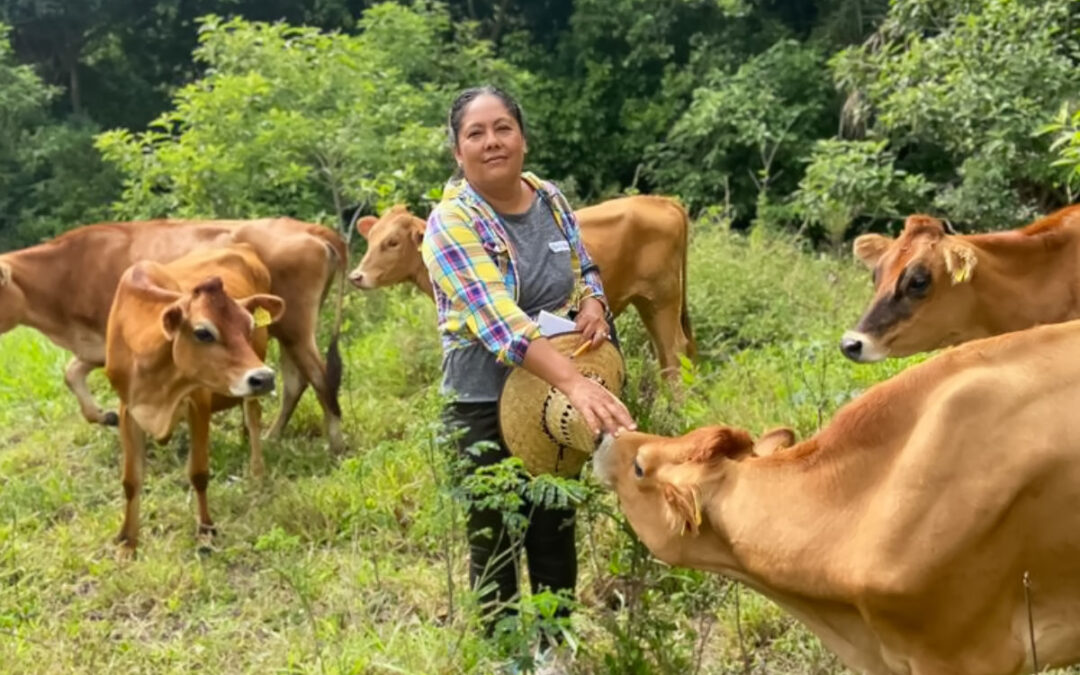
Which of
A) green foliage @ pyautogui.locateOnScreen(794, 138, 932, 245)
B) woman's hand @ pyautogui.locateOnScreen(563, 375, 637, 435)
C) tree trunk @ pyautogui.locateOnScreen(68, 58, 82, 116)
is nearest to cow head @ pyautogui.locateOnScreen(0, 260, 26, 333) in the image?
woman's hand @ pyautogui.locateOnScreen(563, 375, 637, 435)

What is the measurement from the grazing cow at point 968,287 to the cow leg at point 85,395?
176 inches

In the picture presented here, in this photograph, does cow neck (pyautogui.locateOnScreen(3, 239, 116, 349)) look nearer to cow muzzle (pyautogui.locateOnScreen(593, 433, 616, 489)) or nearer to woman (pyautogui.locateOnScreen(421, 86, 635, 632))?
woman (pyautogui.locateOnScreen(421, 86, 635, 632))

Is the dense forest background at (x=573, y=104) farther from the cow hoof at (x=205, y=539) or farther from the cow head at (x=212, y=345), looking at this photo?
the cow hoof at (x=205, y=539)

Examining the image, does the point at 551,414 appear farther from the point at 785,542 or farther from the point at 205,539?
the point at 205,539

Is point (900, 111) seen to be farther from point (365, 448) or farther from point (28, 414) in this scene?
point (28, 414)

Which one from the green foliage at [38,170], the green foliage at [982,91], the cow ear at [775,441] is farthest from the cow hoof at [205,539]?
the green foliage at [38,170]

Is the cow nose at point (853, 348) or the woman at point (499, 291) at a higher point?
the woman at point (499, 291)

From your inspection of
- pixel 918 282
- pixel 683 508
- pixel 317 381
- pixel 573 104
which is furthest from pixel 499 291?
pixel 573 104

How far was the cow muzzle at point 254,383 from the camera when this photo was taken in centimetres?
496

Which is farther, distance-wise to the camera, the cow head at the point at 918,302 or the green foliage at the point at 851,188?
the green foliage at the point at 851,188

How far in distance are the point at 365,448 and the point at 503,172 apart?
139 inches

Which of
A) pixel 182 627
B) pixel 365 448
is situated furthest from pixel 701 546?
pixel 365 448

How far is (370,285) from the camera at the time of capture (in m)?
7.27

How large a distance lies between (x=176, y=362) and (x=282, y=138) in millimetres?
4742
